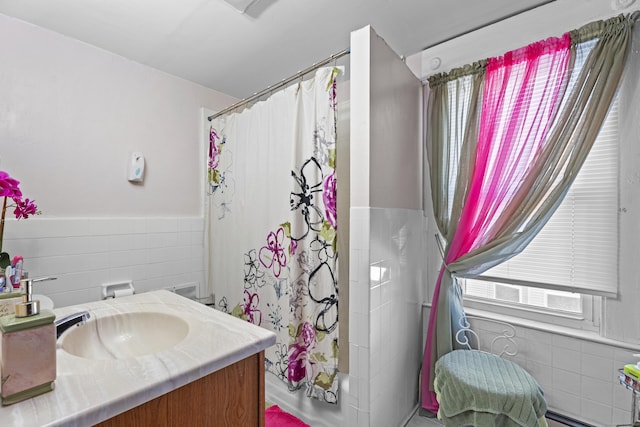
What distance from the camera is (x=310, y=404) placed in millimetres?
1581

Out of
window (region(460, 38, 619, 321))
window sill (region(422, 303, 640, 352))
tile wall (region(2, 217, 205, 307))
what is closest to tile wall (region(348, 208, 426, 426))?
window sill (region(422, 303, 640, 352))

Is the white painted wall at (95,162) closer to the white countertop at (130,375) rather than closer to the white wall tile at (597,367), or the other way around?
the white countertop at (130,375)

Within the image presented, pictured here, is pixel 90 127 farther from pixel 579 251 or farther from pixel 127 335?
pixel 579 251

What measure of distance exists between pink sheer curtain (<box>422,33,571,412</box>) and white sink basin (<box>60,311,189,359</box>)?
1382 millimetres

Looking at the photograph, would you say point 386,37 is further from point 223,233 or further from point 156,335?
point 156,335

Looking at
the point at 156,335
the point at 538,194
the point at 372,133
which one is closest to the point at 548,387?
the point at 538,194

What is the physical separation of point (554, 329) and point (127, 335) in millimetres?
1908

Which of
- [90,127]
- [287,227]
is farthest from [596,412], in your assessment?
[90,127]

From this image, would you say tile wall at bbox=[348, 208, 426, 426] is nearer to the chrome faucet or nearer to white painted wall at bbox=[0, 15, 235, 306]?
the chrome faucet

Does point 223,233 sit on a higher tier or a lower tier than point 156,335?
higher

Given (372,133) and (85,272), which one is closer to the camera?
(372,133)

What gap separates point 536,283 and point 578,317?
8.9 inches

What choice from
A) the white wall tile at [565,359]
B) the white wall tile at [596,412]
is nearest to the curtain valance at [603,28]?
the white wall tile at [565,359]

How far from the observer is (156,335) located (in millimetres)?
938
